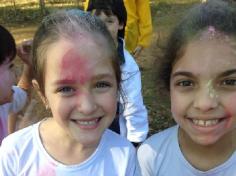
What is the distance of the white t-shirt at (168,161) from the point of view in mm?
1830

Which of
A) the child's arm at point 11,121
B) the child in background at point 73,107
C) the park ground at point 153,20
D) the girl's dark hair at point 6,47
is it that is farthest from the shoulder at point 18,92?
the child in background at point 73,107

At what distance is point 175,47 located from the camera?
6.07 ft

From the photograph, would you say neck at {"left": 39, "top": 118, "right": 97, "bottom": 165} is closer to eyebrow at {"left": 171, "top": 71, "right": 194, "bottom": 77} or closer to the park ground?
eyebrow at {"left": 171, "top": 71, "right": 194, "bottom": 77}

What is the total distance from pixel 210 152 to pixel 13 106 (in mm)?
1149

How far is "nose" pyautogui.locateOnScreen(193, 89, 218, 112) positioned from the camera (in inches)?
65.2

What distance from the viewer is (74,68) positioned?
65.2 inches

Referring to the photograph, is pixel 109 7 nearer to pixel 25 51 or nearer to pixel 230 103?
pixel 25 51

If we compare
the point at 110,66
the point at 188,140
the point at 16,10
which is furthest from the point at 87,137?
the point at 16,10

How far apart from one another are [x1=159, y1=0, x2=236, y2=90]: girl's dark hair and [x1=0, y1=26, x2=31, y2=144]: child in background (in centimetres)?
79

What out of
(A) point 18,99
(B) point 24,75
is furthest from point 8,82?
(B) point 24,75

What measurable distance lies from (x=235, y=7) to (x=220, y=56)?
1.05 ft

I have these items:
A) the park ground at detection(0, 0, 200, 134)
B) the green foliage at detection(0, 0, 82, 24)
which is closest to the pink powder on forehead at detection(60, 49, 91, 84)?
the park ground at detection(0, 0, 200, 134)

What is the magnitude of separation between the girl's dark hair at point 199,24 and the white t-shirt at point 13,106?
0.95 m

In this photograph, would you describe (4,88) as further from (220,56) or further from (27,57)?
(220,56)
